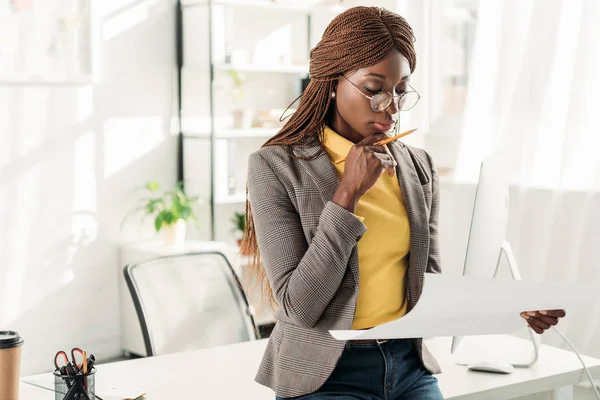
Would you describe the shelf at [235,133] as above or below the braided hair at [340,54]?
below

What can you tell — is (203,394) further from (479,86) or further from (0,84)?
(0,84)

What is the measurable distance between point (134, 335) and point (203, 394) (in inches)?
118

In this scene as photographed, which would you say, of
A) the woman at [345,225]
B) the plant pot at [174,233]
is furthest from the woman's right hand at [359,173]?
the plant pot at [174,233]

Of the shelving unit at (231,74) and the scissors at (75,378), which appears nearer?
the scissors at (75,378)

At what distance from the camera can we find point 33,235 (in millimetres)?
4344

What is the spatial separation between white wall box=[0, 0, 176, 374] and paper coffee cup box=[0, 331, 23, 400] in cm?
289

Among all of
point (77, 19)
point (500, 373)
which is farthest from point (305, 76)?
point (500, 373)

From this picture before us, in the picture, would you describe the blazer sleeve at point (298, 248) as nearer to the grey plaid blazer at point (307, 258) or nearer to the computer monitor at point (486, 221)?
the grey plaid blazer at point (307, 258)

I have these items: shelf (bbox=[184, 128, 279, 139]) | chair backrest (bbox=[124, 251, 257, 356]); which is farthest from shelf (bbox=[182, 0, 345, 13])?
chair backrest (bbox=[124, 251, 257, 356])

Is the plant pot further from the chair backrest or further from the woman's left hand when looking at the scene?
the woman's left hand

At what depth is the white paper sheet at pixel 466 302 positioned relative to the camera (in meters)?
1.15

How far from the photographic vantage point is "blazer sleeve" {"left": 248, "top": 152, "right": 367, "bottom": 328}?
52.6 inches

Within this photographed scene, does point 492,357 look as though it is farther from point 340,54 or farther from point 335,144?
point 340,54

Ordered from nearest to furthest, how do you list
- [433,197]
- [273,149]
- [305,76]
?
1. [273,149]
2. [433,197]
3. [305,76]
